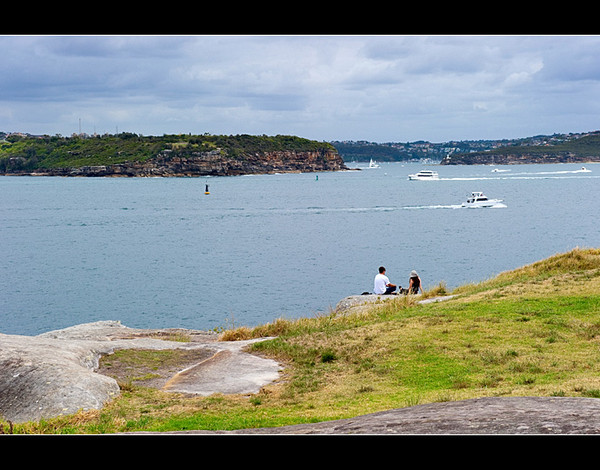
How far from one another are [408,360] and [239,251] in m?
43.5

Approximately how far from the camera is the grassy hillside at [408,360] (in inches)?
405

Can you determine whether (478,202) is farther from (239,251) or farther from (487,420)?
(487,420)

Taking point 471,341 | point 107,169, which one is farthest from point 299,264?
point 107,169

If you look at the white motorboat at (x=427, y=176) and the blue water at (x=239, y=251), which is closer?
the blue water at (x=239, y=251)

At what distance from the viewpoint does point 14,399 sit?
11375 millimetres

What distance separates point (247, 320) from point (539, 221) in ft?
183

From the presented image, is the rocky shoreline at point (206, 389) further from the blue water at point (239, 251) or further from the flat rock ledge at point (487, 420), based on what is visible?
the blue water at point (239, 251)

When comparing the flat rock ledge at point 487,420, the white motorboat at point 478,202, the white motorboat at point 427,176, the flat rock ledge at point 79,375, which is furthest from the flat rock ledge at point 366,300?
the white motorboat at point 427,176

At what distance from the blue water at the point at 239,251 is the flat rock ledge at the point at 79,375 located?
7626mm

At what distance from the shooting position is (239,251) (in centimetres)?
5675

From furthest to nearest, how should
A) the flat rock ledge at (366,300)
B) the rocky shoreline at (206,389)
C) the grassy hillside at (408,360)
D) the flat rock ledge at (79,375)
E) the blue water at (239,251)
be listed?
the blue water at (239,251), the flat rock ledge at (366,300), the flat rock ledge at (79,375), the grassy hillside at (408,360), the rocky shoreline at (206,389)

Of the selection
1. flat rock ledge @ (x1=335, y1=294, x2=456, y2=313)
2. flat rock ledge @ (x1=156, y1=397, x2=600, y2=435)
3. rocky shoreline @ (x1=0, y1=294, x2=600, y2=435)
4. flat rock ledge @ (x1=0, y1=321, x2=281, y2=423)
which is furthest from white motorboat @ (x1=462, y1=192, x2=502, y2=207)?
→ flat rock ledge @ (x1=156, y1=397, x2=600, y2=435)

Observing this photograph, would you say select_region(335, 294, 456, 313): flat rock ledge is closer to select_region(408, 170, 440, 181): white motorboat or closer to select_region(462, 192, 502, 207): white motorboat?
select_region(462, 192, 502, 207): white motorboat

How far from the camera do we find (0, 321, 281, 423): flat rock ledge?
11094mm
